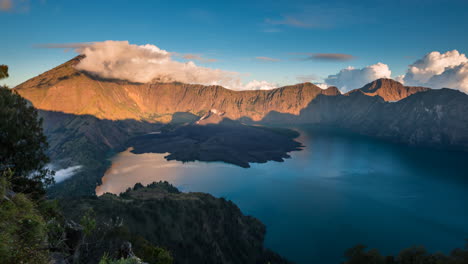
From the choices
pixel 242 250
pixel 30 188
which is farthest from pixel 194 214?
pixel 30 188

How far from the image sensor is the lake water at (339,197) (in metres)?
82.8

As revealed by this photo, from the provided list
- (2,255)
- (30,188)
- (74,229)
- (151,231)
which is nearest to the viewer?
(2,255)

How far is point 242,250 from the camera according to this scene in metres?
77.9

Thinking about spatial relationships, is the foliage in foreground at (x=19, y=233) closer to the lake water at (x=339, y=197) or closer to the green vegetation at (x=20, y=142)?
the green vegetation at (x=20, y=142)

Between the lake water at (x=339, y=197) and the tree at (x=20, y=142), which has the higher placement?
the tree at (x=20, y=142)

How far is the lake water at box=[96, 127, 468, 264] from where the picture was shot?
271 feet

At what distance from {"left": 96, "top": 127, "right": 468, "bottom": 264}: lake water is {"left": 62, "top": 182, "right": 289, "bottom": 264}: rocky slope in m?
10.1

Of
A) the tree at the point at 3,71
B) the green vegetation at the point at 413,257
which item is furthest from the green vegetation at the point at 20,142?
the green vegetation at the point at 413,257

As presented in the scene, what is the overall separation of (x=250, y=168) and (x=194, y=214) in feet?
388

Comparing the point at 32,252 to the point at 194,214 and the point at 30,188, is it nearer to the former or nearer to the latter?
the point at 30,188

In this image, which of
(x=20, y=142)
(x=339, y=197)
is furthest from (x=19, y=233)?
(x=339, y=197)

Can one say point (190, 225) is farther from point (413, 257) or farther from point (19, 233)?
point (19, 233)

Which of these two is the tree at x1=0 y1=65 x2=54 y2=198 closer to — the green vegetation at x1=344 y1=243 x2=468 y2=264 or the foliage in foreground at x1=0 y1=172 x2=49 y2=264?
the foliage in foreground at x1=0 y1=172 x2=49 y2=264

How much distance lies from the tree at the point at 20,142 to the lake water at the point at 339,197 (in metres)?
74.8
